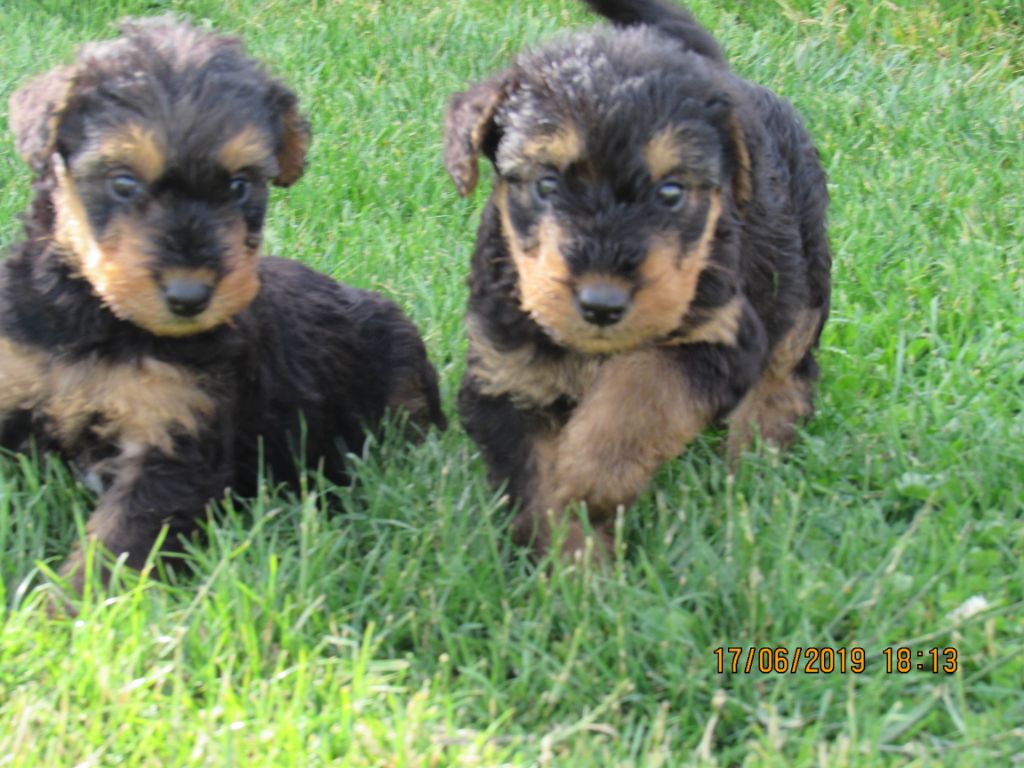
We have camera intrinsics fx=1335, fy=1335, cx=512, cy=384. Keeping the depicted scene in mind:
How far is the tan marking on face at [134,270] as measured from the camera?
3.14 metres

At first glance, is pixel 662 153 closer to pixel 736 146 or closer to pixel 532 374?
pixel 736 146

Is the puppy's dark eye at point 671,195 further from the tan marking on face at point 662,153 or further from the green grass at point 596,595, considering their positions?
the green grass at point 596,595

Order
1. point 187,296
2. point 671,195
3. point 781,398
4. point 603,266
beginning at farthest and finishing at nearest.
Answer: point 781,398 < point 671,195 < point 187,296 < point 603,266

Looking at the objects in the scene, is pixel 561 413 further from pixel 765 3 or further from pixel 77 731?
pixel 765 3

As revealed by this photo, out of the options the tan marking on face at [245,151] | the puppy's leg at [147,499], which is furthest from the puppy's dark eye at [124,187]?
the puppy's leg at [147,499]

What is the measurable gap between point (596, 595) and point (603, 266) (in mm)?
761

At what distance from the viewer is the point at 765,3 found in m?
7.89

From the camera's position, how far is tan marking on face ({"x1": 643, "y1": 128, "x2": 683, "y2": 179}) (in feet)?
10.4

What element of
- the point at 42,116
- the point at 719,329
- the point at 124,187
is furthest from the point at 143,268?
the point at 719,329

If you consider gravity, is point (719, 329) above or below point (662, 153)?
below

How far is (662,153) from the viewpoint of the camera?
125 inches

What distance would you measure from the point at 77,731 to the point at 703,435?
2191 millimetres

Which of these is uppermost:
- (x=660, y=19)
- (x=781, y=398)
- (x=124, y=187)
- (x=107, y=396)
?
(x=660, y=19)
